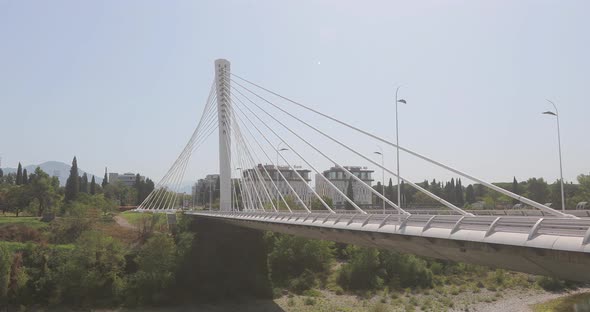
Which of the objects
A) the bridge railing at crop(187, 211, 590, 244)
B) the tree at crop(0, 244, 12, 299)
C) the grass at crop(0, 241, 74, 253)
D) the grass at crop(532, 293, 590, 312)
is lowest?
the grass at crop(532, 293, 590, 312)

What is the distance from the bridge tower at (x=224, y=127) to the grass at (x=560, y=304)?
94.6 ft

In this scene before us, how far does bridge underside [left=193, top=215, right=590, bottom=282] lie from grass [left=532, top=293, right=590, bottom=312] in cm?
2693

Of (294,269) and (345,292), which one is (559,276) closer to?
(345,292)

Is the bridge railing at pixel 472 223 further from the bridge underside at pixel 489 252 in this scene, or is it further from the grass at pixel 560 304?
the grass at pixel 560 304

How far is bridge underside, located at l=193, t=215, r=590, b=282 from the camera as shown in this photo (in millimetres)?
11680

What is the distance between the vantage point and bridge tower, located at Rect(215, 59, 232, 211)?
45719 mm

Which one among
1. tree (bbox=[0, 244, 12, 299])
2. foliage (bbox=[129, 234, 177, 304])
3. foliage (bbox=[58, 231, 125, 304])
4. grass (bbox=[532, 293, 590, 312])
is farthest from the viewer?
foliage (bbox=[129, 234, 177, 304])

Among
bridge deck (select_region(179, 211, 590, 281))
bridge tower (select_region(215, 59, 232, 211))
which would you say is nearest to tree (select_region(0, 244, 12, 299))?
bridge tower (select_region(215, 59, 232, 211))

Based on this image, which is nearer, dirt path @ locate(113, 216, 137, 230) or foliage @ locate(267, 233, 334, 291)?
foliage @ locate(267, 233, 334, 291)

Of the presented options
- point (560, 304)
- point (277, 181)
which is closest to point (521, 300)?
point (560, 304)

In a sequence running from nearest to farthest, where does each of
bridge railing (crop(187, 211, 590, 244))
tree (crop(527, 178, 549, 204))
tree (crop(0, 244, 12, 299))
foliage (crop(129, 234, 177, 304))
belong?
bridge railing (crop(187, 211, 590, 244)), tree (crop(0, 244, 12, 299)), foliage (crop(129, 234, 177, 304)), tree (crop(527, 178, 549, 204))

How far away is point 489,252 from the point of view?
13.5 meters

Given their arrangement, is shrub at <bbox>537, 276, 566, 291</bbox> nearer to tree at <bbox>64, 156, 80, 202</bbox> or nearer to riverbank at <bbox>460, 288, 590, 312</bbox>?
riverbank at <bbox>460, 288, 590, 312</bbox>

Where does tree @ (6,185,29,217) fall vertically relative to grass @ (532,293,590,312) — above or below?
above
